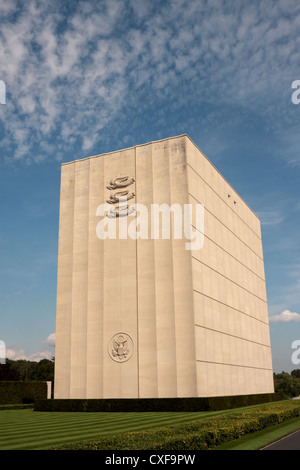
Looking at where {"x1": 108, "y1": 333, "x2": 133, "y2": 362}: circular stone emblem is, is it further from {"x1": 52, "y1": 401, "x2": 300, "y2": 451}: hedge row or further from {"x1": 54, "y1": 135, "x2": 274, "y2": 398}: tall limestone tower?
{"x1": 52, "y1": 401, "x2": 300, "y2": 451}: hedge row

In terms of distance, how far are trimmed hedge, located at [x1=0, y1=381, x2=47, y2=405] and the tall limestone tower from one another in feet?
49.3

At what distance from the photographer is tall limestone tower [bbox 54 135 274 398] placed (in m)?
35.0

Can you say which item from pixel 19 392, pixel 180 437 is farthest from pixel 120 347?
pixel 180 437

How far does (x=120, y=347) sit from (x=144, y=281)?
569cm

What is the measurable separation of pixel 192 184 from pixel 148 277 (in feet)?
29.7

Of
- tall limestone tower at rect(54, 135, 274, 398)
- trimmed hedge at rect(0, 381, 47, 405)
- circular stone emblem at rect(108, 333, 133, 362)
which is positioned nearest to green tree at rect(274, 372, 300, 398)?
tall limestone tower at rect(54, 135, 274, 398)

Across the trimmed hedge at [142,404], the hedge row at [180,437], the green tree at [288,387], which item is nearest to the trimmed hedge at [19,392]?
the trimmed hedge at [142,404]

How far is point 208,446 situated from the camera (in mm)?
14258

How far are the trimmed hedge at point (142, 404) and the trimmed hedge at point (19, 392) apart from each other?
1677 cm

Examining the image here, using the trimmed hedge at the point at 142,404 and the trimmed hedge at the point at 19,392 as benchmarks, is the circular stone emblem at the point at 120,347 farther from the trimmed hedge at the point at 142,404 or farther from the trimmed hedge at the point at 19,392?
the trimmed hedge at the point at 19,392

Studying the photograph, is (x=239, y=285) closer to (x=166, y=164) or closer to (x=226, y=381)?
(x=226, y=381)

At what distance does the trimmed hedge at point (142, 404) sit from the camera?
100ft

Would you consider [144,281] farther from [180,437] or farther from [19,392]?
[19,392]
